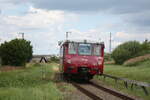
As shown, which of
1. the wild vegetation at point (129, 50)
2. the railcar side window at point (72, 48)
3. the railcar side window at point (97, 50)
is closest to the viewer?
the railcar side window at point (72, 48)

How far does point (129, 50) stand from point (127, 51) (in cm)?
82

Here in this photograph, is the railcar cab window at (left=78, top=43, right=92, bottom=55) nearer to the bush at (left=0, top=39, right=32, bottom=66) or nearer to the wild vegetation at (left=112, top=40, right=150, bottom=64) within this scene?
the bush at (left=0, top=39, right=32, bottom=66)

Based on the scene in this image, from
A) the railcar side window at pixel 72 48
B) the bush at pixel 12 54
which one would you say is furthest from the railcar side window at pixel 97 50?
the bush at pixel 12 54

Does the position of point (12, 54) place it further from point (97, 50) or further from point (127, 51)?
point (97, 50)

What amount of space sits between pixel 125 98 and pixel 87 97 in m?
1.93

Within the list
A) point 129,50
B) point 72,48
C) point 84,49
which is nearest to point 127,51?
point 129,50

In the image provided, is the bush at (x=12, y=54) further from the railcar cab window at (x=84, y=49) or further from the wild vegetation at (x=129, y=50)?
the railcar cab window at (x=84, y=49)

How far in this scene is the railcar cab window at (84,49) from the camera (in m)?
29.2

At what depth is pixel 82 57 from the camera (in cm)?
2881

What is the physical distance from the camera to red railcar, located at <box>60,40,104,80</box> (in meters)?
28.7

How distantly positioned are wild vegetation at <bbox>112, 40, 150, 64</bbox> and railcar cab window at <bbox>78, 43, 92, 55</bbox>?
50425 mm

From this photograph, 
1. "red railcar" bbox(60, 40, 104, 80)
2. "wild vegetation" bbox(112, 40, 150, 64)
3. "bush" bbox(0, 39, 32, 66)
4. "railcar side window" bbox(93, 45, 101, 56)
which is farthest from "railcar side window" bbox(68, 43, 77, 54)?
"wild vegetation" bbox(112, 40, 150, 64)

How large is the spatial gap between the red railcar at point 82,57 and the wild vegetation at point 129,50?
165 ft

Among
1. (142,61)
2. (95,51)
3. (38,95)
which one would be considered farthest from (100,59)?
(142,61)
